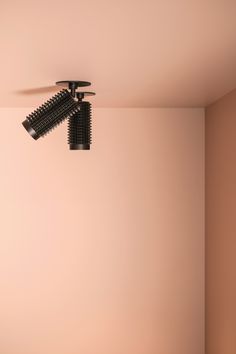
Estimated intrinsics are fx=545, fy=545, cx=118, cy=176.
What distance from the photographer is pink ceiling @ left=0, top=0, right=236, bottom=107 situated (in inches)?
51.1

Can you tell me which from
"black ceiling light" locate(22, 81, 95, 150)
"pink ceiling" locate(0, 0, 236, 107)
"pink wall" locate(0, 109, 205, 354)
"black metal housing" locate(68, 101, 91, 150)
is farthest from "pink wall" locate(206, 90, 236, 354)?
"black ceiling light" locate(22, 81, 95, 150)

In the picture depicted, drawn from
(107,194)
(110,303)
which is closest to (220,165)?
(107,194)

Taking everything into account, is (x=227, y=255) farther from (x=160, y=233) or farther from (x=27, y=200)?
(x=27, y=200)

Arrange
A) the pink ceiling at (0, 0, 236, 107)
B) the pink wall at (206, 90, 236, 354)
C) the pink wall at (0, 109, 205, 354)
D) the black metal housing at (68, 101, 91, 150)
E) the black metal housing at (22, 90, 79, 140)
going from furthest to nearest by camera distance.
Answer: the pink wall at (0, 109, 205, 354) < the pink wall at (206, 90, 236, 354) < the black metal housing at (68, 101, 91, 150) < the black metal housing at (22, 90, 79, 140) < the pink ceiling at (0, 0, 236, 107)

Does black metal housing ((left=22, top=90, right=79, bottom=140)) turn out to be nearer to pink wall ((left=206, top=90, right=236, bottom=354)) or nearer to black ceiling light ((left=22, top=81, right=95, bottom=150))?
black ceiling light ((left=22, top=81, right=95, bottom=150))

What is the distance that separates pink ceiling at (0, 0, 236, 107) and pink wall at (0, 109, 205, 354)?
23.2 inches

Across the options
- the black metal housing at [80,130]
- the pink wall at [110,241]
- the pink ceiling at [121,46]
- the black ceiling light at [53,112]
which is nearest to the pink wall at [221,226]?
the pink wall at [110,241]

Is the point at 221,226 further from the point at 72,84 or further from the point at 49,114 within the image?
the point at 49,114

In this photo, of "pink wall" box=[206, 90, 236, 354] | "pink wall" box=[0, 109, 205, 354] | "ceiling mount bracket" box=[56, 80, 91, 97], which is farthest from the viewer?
"pink wall" box=[0, 109, 205, 354]

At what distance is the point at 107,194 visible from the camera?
10.4 ft

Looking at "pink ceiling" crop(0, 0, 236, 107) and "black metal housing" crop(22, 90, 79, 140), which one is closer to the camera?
"pink ceiling" crop(0, 0, 236, 107)

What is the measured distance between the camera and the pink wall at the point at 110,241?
315 cm

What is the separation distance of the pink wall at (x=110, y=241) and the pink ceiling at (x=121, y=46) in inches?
23.2

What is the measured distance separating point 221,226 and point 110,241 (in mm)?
702
